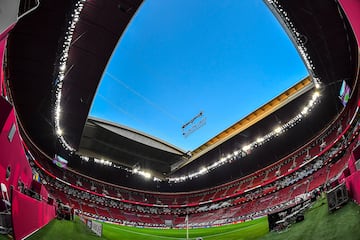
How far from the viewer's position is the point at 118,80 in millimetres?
23734

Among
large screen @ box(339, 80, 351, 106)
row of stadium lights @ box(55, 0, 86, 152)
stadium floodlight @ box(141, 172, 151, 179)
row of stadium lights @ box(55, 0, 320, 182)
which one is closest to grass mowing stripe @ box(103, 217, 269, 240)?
row of stadium lights @ box(55, 0, 320, 182)

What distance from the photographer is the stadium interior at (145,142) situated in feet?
36.6

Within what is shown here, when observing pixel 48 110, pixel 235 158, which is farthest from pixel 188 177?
pixel 48 110

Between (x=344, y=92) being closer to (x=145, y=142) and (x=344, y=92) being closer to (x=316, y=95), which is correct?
(x=316, y=95)

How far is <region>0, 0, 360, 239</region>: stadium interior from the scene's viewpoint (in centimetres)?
1116

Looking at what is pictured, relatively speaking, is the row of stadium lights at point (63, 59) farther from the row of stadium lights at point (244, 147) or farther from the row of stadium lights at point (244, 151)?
the row of stadium lights at point (244, 151)

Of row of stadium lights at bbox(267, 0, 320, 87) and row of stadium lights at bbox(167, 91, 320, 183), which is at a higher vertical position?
row of stadium lights at bbox(267, 0, 320, 87)

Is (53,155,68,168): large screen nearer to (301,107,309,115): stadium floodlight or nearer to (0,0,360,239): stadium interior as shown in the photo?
(0,0,360,239): stadium interior

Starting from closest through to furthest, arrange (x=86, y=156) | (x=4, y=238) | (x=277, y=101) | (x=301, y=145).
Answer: (x=4, y=238) < (x=277, y=101) < (x=301, y=145) < (x=86, y=156)

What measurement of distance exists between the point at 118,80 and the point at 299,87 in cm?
1627

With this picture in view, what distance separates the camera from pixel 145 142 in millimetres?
31031

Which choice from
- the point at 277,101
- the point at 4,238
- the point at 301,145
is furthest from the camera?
the point at 301,145

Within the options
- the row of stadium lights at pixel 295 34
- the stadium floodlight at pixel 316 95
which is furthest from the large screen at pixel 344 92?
the row of stadium lights at pixel 295 34

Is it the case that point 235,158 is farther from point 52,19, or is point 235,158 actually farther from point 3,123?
point 3,123
